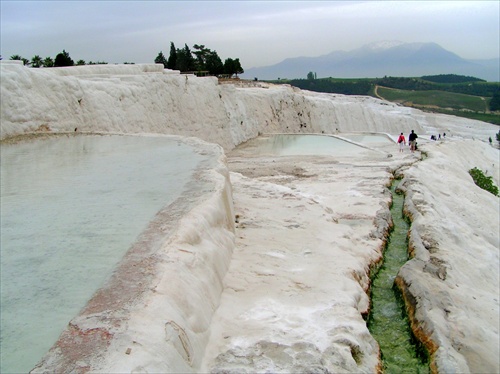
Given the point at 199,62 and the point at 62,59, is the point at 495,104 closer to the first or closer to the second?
the point at 199,62

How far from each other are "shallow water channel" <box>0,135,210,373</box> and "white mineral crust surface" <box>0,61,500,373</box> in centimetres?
25

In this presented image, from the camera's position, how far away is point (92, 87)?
39.9ft

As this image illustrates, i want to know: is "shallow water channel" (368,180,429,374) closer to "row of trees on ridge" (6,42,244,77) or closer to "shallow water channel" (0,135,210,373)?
"shallow water channel" (0,135,210,373)

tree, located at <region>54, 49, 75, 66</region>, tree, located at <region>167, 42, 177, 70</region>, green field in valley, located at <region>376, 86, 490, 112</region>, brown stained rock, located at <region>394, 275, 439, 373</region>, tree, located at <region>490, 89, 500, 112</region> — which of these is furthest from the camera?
green field in valley, located at <region>376, 86, 490, 112</region>

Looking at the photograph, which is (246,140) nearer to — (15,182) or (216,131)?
(216,131)

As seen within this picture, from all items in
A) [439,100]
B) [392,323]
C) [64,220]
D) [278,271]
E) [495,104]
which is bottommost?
[439,100]

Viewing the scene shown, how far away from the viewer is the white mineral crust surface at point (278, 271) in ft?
10.5

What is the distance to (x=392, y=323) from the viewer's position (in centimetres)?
520

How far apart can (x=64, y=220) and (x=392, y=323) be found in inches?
143

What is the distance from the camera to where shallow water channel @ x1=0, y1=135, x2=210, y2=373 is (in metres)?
3.21

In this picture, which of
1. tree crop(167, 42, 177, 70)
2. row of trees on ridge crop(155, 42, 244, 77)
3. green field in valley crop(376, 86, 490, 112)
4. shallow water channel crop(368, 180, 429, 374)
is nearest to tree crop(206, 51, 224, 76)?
row of trees on ridge crop(155, 42, 244, 77)

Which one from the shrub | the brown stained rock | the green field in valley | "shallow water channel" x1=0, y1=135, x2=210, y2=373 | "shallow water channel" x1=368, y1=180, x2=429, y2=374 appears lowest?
the green field in valley

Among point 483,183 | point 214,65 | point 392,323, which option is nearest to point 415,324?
point 392,323

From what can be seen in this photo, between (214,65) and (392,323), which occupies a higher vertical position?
(214,65)
